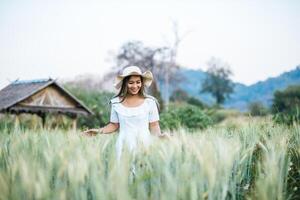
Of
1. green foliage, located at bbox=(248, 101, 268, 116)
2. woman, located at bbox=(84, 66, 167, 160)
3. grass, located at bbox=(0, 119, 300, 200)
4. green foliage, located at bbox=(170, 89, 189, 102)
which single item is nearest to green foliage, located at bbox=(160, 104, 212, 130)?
green foliage, located at bbox=(248, 101, 268, 116)

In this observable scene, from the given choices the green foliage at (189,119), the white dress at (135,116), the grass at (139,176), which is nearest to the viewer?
the grass at (139,176)

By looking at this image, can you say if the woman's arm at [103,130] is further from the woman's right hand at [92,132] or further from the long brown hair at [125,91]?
the long brown hair at [125,91]

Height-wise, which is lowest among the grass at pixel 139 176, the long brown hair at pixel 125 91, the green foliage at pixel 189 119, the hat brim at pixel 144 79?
the green foliage at pixel 189 119

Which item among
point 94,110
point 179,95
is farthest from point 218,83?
point 94,110

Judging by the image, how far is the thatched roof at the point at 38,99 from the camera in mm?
16875

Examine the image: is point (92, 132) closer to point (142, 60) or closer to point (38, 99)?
point (38, 99)

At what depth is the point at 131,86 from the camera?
12.6 feet

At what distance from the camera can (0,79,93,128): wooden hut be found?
1689cm

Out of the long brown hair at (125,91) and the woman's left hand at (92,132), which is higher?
the long brown hair at (125,91)

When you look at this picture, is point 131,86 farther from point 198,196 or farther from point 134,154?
point 198,196

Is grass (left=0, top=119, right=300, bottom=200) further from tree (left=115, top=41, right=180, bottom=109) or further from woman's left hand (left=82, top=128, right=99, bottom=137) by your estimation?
tree (left=115, top=41, right=180, bottom=109)

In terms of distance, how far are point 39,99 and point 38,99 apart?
5 cm

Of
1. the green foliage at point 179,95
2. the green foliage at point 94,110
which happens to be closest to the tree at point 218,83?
the green foliage at point 179,95

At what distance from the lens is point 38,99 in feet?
58.3
